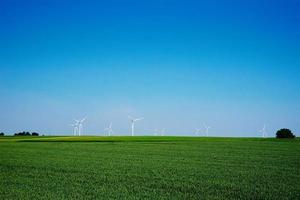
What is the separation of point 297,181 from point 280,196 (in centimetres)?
386

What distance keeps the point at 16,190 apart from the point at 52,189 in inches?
53.8

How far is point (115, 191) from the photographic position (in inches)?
553

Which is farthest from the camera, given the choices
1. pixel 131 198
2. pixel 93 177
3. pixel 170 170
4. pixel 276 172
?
pixel 170 170

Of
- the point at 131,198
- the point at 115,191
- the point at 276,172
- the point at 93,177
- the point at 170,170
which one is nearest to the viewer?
the point at 131,198

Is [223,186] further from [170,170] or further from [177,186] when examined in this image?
[170,170]

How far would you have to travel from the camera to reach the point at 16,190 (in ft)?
46.7

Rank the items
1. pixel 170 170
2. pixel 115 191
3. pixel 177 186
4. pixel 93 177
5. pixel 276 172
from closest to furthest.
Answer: pixel 115 191, pixel 177 186, pixel 93 177, pixel 276 172, pixel 170 170

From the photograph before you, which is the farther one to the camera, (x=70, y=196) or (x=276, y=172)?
(x=276, y=172)

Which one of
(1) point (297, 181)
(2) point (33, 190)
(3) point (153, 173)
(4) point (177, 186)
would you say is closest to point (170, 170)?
(3) point (153, 173)

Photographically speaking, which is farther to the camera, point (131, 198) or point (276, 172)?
point (276, 172)

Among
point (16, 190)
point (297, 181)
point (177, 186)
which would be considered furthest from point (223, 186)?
point (16, 190)

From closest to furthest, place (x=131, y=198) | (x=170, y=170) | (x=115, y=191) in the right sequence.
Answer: (x=131, y=198) → (x=115, y=191) → (x=170, y=170)

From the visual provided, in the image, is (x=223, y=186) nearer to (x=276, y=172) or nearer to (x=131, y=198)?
(x=131, y=198)

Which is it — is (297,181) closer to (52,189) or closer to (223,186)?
(223,186)
